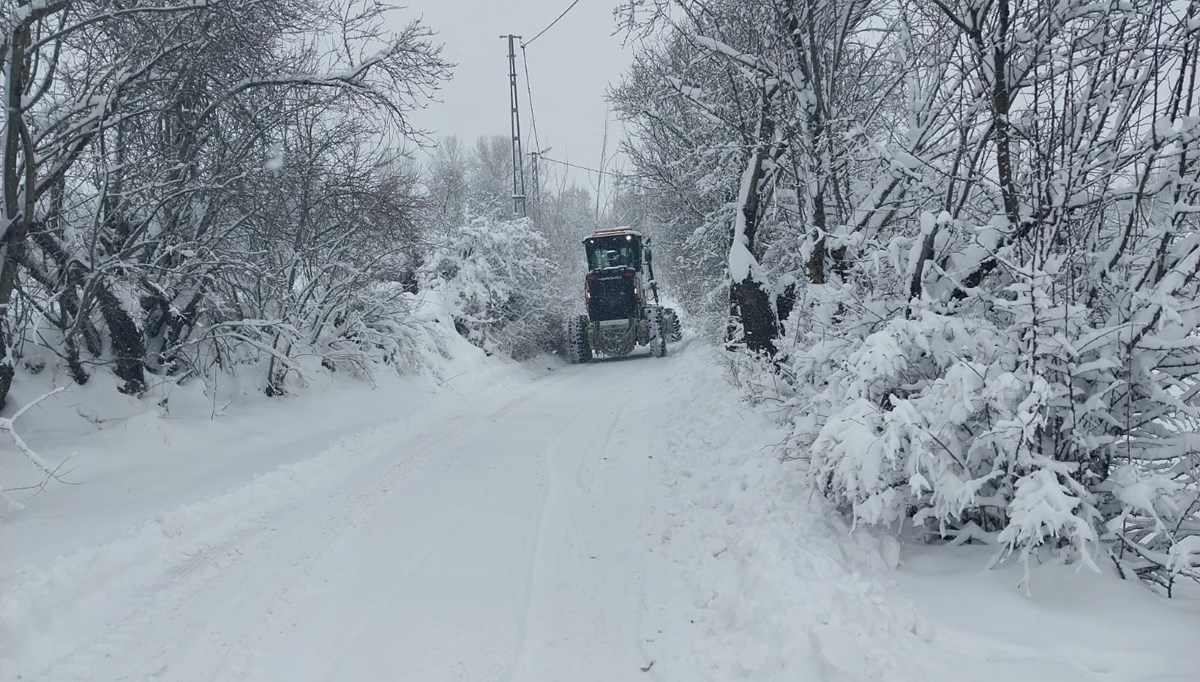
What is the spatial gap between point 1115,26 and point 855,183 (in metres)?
2.67

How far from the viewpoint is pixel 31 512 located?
211 inches

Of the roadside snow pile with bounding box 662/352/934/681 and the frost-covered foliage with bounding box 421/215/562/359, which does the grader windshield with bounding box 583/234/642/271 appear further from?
the roadside snow pile with bounding box 662/352/934/681

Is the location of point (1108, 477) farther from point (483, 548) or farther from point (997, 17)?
point (483, 548)

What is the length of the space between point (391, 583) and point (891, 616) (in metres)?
2.98

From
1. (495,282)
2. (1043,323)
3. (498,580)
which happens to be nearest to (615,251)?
(495,282)

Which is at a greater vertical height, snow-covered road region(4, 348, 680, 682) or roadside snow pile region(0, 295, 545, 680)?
roadside snow pile region(0, 295, 545, 680)

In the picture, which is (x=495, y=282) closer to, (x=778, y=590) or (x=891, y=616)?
(x=778, y=590)

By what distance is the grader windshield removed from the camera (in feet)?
75.2

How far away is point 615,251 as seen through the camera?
75.8ft

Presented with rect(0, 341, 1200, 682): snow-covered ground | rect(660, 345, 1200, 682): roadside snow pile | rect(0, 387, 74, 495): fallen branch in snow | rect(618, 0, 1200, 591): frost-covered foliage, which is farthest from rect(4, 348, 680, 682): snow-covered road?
rect(618, 0, 1200, 591): frost-covered foliage

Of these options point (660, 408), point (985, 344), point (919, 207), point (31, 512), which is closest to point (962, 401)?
point (985, 344)

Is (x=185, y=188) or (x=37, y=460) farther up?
(x=185, y=188)

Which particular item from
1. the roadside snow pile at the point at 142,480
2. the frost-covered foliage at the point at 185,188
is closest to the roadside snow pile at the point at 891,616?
the roadside snow pile at the point at 142,480

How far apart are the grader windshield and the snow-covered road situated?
1570 centimetres
